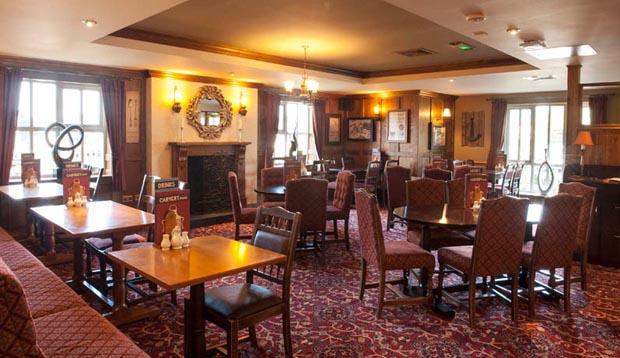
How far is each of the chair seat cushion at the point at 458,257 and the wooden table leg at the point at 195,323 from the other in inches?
78.4

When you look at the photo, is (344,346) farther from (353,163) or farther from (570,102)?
(353,163)

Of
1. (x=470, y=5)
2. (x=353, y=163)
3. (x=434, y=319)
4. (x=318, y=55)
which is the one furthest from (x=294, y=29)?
(x=353, y=163)

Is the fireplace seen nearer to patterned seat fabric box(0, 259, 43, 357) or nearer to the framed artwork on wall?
the framed artwork on wall

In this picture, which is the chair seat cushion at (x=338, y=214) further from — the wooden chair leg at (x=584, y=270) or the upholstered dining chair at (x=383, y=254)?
the wooden chair leg at (x=584, y=270)

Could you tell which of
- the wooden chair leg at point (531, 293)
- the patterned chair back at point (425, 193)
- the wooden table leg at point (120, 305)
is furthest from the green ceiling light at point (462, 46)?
the wooden table leg at point (120, 305)

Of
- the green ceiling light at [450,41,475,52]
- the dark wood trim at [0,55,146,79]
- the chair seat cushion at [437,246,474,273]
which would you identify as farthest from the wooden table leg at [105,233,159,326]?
the green ceiling light at [450,41,475,52]

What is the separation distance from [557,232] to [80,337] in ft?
10.9

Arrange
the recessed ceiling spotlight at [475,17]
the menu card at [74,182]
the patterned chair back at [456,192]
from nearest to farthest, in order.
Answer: the recessed ceiling spotlight at [475,17] → the menu card at [74,182] → the patterned chair back at [456,192]

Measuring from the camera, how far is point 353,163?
10.9 meters

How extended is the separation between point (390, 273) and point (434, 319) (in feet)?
3.90

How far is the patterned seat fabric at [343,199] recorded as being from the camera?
5.73m

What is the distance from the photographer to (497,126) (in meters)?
10.7

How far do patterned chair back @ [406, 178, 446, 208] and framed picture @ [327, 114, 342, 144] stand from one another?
18.7ft

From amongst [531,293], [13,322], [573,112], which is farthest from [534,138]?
[13,322]
